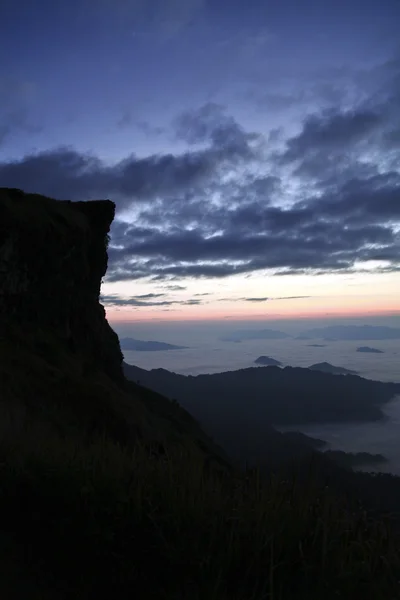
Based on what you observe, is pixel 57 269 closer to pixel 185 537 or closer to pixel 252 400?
pixel 185 537

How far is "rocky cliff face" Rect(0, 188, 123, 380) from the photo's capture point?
20.0 metres

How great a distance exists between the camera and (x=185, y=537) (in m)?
3.02

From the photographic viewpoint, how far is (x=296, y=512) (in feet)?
10.3

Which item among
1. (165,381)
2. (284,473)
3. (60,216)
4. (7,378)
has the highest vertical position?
(60,216)

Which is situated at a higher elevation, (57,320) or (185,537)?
(57,320)

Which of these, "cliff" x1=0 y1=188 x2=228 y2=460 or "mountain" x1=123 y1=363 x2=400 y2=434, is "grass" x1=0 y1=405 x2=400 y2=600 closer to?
"cliff" x1=0 y1=188 x2=228 y2=460

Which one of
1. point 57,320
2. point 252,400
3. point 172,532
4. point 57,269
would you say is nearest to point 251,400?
point 252,400

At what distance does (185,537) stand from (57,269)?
22.1 m

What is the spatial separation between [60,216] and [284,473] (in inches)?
903

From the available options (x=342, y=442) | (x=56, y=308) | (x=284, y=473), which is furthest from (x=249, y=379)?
(x=284, y=473)

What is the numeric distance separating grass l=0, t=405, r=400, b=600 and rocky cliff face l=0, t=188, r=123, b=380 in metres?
16.8

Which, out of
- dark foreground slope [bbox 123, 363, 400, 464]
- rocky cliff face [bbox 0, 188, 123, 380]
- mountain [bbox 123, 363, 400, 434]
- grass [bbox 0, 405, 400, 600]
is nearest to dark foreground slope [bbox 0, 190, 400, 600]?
grass [bbox 0, 405, 400, 600]

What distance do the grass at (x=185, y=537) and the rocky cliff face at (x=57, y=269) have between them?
16.8m

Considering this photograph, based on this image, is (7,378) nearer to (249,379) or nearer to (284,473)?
(284,473)
